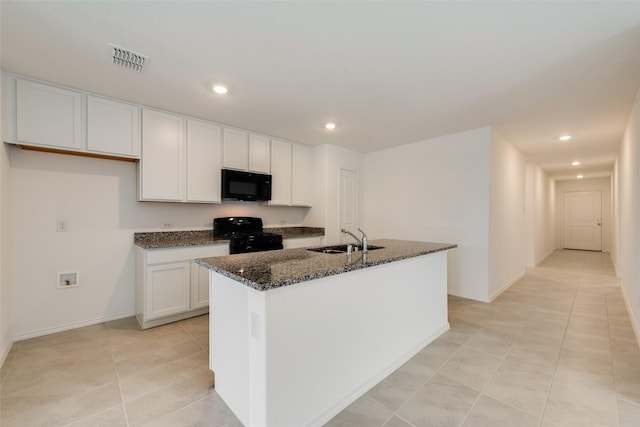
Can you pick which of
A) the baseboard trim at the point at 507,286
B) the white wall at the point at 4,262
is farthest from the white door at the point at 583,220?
the white wall at the point at 4,262

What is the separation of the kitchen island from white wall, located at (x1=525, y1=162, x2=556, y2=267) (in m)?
5.60

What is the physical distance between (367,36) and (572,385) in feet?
9.26

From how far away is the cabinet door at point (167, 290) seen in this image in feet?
9.23

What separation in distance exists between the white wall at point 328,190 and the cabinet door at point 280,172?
0.54 m

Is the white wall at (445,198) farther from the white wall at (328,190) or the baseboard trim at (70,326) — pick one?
the baseboard trim at (70,326)

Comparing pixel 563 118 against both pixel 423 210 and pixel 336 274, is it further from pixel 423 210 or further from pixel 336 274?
pixel 336 274

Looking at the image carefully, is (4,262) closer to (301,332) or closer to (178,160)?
(178,160)

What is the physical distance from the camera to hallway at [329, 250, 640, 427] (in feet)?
5.26

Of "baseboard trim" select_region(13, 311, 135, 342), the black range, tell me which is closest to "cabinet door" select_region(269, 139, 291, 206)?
the black range

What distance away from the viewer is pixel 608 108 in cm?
297

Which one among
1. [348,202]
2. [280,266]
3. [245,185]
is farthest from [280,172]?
[280,266]

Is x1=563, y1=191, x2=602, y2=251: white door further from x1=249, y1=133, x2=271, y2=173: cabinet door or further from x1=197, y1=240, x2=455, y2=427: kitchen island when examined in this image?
x1=249, y1=133, x2=271, y2=173: cabinet door

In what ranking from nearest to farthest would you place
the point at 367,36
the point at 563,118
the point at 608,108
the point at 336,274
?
the point at 336,274, the point at 367,36, the point at 608,108, the point at 563,118

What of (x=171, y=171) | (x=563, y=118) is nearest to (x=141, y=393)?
(x=171, y=171)
